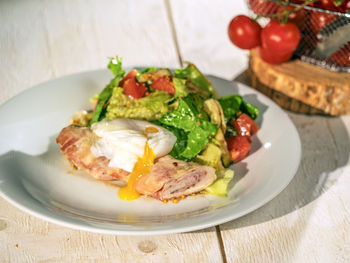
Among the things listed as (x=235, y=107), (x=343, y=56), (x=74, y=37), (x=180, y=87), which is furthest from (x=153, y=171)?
(x=74, y=37)

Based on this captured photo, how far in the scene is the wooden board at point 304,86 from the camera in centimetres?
465

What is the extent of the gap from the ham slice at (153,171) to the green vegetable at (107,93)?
358 millimetres

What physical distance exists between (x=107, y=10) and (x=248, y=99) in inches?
116

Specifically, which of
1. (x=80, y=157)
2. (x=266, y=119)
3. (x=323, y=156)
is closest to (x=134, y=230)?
A: (x=80, y=157)

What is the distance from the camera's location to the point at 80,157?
3.64 m

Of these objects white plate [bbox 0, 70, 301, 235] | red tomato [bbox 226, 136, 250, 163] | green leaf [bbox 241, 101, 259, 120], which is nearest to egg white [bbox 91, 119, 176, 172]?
white plate [bbox 0, 70, 301, 235]

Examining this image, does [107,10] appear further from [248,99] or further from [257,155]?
[257,155]

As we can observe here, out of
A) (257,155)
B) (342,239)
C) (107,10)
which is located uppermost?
(107,10)

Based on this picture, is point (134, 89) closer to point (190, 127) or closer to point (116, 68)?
point (116, 68)

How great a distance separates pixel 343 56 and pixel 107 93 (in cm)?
226

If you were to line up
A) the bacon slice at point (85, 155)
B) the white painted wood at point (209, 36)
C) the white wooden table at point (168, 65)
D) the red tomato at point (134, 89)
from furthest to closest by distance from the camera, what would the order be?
the white painted wood at point (209, 36)
the red tomato at point (134, 89)
the bacon slice at point (85, 155)
the white wooden table at point (168, 65)

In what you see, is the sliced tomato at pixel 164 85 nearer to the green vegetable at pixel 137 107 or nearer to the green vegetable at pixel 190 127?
the green vegetable at pixel 137 107

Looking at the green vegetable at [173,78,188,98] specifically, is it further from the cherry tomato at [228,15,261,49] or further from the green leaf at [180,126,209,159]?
the cherry tomato at [228,15,261,49]

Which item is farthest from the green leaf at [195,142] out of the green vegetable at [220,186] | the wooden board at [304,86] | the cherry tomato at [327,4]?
the cherry tomato at [327,4]
